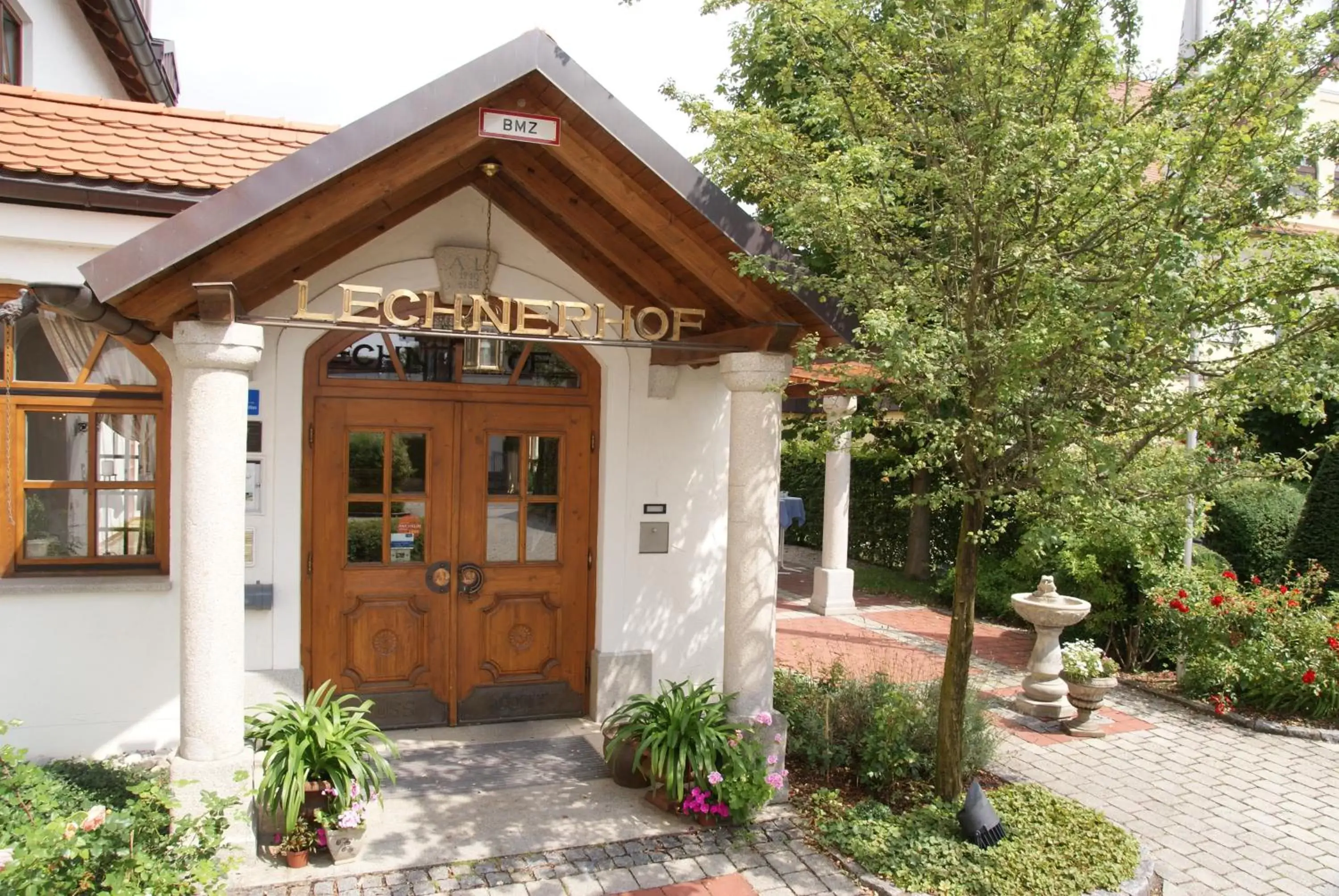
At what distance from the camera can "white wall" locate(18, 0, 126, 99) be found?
33.0 ft

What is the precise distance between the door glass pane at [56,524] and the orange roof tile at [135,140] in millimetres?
2091

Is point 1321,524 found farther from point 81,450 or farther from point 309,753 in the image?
point 81,450

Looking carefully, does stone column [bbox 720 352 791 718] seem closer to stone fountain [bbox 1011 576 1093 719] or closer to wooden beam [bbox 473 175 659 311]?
wooden beam [bbox 473 175 659 311]

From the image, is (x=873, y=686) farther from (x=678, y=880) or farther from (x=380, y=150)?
(x=380, y=150)

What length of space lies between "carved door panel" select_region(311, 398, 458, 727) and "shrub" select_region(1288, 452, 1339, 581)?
1070 cm

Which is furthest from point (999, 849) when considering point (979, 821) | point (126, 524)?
point (126, 524)

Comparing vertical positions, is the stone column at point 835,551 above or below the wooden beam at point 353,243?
below

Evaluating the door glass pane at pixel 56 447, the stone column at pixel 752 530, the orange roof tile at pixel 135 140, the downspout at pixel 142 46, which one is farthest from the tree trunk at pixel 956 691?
the downspout at pixel 142 46

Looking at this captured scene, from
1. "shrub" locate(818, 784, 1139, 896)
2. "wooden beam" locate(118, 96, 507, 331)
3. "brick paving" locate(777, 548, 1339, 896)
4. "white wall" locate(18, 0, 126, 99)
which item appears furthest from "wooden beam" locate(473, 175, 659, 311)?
"white wall" locate(18, 0, 126, 99)

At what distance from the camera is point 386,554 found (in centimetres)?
666

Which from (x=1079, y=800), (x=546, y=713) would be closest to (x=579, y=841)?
(x=546, y=713)

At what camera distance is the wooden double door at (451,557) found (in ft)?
21.4

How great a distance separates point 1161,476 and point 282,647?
560 centimetres

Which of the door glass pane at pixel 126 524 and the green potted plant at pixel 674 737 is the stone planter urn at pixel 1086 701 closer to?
the green potted plant at pixel 674 737
